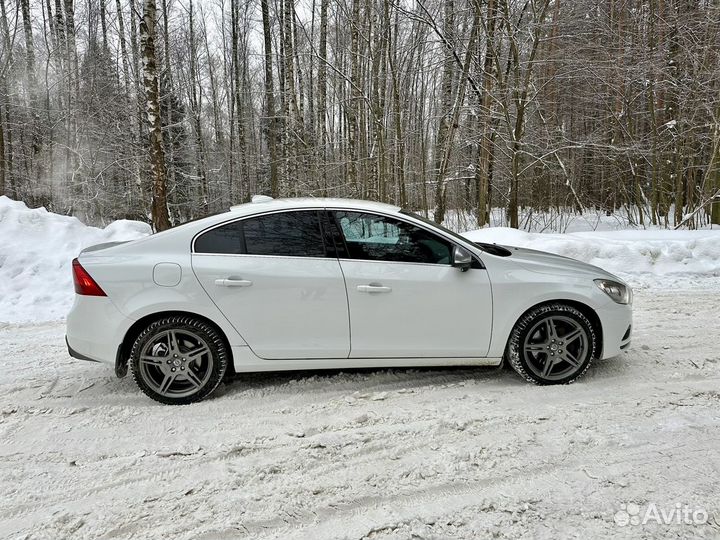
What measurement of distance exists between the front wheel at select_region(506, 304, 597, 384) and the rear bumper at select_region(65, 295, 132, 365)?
3.07 meters

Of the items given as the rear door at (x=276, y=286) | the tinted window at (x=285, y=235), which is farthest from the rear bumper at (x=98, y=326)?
the tinted window at (x=285, y=235)

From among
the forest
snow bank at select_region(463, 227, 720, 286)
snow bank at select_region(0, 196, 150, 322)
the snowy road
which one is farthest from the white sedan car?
the forest

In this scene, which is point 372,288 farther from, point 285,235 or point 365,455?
point 365,455

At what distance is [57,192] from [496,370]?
25892mm

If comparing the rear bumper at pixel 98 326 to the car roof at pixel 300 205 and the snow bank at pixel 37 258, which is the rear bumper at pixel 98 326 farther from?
the snow bank at pixel 37 258

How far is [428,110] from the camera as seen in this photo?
1677 centimetres

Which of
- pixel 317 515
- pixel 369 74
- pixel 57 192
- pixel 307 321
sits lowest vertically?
pixel 317 515

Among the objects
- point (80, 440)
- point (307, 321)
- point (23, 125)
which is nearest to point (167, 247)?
point (307, 321)

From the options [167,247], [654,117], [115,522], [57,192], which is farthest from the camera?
[57,192]

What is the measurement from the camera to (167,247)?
134 inches

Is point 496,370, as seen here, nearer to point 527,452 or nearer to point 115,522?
point 527,452

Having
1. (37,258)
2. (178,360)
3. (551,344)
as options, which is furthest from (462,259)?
(37,258)

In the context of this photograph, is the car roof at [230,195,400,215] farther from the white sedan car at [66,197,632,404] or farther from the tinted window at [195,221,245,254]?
the tinted window at [195,221,245,254]

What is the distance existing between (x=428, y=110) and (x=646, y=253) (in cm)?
1069
